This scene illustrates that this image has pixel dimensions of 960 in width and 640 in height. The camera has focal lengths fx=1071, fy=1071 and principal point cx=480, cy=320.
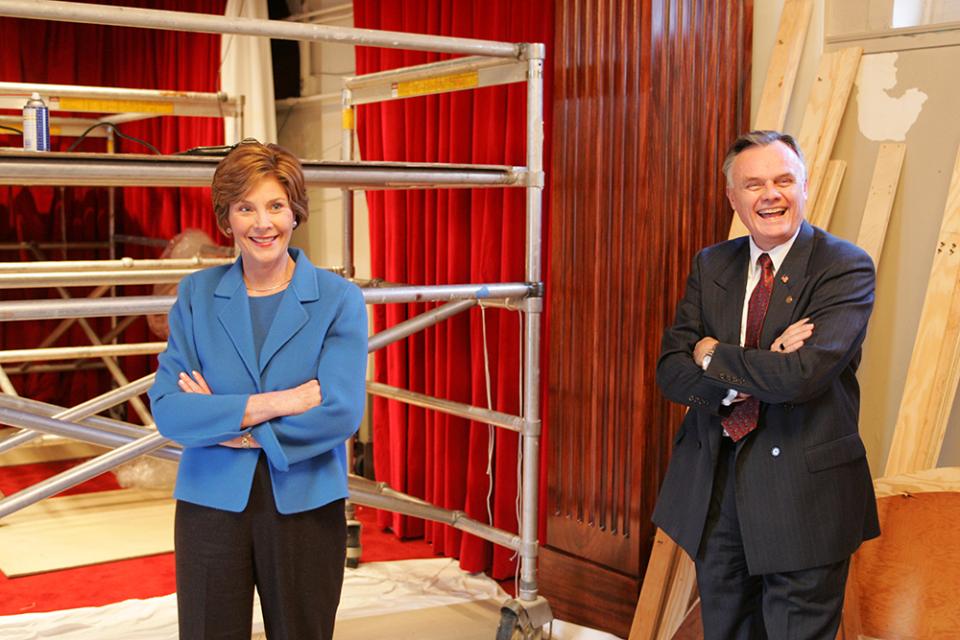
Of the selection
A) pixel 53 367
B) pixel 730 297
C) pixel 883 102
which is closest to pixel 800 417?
pixel 730 297

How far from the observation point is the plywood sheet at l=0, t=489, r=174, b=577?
3986mm

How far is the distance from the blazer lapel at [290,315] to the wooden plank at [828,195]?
147 cm

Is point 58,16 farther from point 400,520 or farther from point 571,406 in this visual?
point 400,520

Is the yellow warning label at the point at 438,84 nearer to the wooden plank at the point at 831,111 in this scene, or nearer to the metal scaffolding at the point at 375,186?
the metal scaffolding at the point at 375,186

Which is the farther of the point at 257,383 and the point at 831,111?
the point at 831,111

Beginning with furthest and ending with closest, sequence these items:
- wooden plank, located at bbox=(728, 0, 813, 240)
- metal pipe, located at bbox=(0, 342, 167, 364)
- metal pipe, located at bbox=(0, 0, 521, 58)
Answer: metal pipe, located at bbox=(0, 342, 167, 364)
wooden plank, located at bbox=(728, 0, 813, 240)
metal pipe, located at bbox=(0, 0, 521, 58)

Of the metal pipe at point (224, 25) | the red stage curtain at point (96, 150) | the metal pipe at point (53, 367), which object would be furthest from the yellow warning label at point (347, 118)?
the metal pipe at point (53, 367)

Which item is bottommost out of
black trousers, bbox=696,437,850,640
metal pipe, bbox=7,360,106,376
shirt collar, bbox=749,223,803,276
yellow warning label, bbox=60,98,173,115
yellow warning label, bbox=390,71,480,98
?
metal pipe, bbox=7,360,106,376

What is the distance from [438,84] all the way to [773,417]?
61.3 inches

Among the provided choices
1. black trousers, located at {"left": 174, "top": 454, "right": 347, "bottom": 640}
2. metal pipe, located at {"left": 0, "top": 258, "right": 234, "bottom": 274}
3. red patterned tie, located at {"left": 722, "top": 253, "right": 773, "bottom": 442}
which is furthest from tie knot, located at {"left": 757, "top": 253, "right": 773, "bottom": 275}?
metal pipe, located at {"left": 0, "top": 258, "right": 234, "bottom": 274}

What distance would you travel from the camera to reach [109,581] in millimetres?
3752

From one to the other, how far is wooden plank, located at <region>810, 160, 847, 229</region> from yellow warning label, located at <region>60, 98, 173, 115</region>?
102 inches

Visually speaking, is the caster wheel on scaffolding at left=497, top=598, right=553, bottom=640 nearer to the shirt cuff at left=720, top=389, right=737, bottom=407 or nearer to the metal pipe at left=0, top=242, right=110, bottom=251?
the shirt cuff at left=720, top=389, right=737, bottom=407

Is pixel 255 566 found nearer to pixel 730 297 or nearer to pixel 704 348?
pixel 704 348
